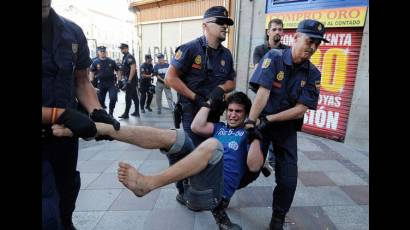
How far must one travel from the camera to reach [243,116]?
262cm

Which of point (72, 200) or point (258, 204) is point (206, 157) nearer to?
point (72, 200)

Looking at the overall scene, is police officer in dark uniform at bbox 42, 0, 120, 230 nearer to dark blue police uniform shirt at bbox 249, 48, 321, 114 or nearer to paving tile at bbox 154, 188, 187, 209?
paving tile at bbox 154, 188, 187, 209

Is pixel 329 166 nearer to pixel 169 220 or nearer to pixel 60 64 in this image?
pixel 169 220

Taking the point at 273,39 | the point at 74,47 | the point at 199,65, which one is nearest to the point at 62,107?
the point at 74,47

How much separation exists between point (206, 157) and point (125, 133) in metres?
0.55

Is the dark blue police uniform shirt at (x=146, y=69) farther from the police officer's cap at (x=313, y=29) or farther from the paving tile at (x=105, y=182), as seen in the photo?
the police officer's cap at (x=313, y=29)

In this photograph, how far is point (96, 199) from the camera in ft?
10.3

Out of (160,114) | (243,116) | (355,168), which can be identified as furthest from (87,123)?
(160,114)

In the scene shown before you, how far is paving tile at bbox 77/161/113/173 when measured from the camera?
158 inches

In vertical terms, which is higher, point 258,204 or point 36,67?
point 36,67

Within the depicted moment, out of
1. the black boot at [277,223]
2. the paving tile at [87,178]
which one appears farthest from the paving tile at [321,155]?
the paving tile at [87,178]

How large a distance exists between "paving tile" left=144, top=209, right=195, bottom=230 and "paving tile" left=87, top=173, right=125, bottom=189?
2.78 feet

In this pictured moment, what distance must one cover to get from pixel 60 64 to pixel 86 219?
164 cm

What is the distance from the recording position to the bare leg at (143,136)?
70.9 inches
